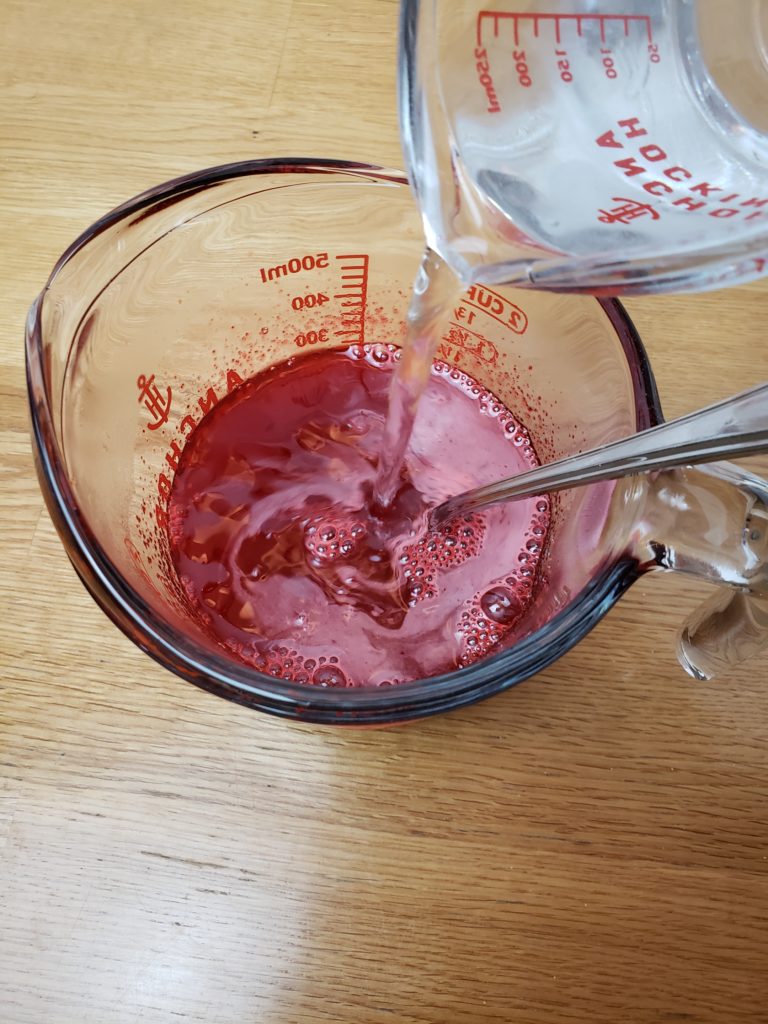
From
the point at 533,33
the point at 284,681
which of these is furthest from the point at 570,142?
the point at 284,681

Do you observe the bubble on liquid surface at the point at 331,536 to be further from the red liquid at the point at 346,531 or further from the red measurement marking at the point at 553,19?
the red measurement marking at the point at 553,19

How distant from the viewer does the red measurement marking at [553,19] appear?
446 mm

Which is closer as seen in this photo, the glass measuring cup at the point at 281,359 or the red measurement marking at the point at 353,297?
the glass measuring cup at the point at 281,359

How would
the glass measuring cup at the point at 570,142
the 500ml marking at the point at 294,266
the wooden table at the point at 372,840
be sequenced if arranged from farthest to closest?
the 500ml marking at the point at 294,266 → the wooden table at the point at 372,840 → the glass measuring cup at the point at 570,142

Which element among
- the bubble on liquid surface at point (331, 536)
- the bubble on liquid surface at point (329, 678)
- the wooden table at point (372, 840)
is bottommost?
the wooden table at point (372, 840)

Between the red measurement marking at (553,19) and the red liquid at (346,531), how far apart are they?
1.08 feet

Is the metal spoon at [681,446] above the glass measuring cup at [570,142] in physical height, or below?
below

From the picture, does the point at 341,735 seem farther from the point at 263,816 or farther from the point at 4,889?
the point at 4,889

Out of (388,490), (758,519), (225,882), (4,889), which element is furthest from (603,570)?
(4,889)

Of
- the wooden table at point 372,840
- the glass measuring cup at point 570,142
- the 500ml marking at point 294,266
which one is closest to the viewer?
the glass measuring cup at point 570,142

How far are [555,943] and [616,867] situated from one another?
69 mm

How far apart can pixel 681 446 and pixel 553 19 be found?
228mm

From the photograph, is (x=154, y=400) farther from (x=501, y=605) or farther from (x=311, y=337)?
(x=501, y=605)

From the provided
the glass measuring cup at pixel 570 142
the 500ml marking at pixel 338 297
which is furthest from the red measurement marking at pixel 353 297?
the glass measuring cup at pixel 570 142
